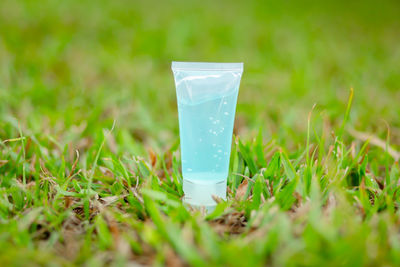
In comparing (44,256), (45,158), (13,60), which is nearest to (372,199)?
(44,256)

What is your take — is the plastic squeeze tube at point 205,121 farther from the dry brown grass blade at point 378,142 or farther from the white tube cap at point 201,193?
the dry brown grass blade at point 378,142

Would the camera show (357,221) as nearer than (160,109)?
Yes

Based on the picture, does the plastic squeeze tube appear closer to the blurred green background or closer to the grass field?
the grass field

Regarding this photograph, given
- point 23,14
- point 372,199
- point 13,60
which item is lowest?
point 372,199

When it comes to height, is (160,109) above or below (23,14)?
below

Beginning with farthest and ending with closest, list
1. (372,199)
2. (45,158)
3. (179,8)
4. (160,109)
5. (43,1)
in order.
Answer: (179,8)
(43,1)
(160,109)
(45,158)
(372,199)

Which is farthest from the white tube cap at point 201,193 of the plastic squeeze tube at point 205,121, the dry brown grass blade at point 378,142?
the dry brown grass blade at point 378,142

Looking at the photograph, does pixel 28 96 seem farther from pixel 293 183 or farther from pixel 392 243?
pixel 392 243

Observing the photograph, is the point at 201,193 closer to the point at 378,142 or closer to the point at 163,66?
the point at 378,142
